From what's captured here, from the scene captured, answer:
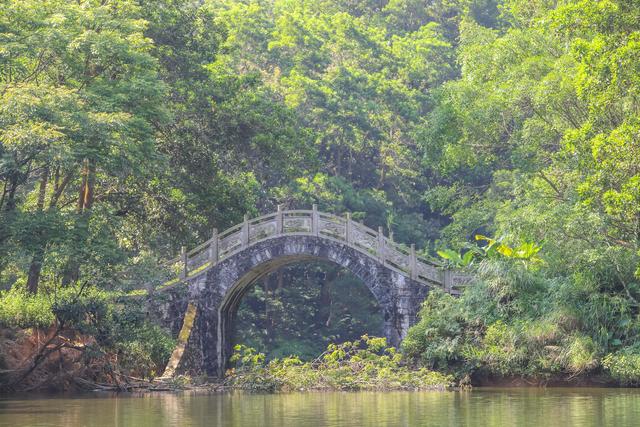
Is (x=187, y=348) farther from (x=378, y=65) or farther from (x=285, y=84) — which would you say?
(x=378, y=65)

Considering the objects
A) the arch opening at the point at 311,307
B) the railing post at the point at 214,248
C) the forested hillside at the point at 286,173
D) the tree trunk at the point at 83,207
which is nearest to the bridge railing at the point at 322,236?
the railing post at the point at 214,248

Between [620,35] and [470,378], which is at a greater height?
[620,35]

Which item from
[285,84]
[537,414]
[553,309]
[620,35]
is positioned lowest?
[537,414]

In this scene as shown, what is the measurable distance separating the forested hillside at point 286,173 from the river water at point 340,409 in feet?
8.06

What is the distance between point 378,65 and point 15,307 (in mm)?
25960

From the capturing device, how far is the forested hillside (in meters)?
24.7

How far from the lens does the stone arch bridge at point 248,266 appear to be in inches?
1176

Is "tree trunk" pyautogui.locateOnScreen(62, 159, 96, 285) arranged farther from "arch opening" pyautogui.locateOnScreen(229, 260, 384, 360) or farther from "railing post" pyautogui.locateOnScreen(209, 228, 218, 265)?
"arch opening" pyautogui.locateOnScreen(229, 260, 384, 360)

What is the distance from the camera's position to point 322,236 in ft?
100

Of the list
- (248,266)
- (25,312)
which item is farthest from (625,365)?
(25,312)

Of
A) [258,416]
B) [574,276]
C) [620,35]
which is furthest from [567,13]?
[258,416]

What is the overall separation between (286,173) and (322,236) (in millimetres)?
5347

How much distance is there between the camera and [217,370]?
31.5m

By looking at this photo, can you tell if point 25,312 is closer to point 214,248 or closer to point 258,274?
point 214,248
